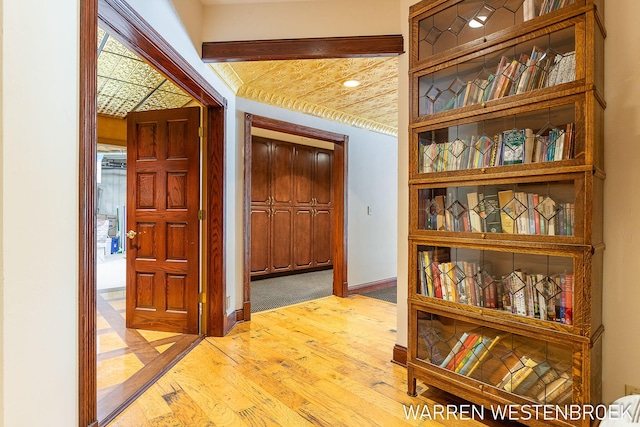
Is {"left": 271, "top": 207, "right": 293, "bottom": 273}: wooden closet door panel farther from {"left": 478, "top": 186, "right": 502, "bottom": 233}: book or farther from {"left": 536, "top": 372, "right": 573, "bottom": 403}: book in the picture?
{"left": 536, "top": 372, "right": 573, "bottom": 403}: book

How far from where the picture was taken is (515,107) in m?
1.56

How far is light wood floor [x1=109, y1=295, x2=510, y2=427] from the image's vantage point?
1.73 meters

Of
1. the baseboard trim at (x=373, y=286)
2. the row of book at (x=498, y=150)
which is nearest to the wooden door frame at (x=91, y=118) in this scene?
the row of book at (x=498, y=150)

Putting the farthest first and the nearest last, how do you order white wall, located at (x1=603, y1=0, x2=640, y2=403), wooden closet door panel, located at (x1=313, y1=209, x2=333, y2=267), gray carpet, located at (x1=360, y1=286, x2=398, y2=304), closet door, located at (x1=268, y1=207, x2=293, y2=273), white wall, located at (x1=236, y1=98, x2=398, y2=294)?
wooden closet door panel, located at (x1=313, y1=209, x2=333, y2=267)
closet door, located at (x1=268, y1=207, x2=293, y2=273)
white wall, located at (x1=236, y1=98, x2=398, y2=294)
gray carpet, located at (x1=360, y1=286, x2=398, y2=304)
white wall, located at (x1=603, y1=0, x2=640, y2=403)

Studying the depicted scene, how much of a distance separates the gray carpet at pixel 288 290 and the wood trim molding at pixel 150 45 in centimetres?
231

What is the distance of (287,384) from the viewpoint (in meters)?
2.06

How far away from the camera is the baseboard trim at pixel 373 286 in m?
4.40

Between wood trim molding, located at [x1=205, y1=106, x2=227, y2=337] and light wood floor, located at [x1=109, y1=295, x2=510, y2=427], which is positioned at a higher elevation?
wood trim molding, located at [x1=205, y1=106, x2=227, y2=337]

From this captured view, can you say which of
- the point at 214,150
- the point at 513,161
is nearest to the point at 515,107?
the point at 513,161

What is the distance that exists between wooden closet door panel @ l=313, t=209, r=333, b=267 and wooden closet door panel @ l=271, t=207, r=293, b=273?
53cm

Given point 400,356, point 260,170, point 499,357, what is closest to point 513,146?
point 499,357

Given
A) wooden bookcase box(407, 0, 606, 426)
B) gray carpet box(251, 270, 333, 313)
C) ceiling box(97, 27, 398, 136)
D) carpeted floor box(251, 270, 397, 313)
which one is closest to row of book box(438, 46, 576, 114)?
wooden bookcase box(407, 0, 606, 426)

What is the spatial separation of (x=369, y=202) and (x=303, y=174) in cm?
162

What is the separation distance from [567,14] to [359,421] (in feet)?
6.65
